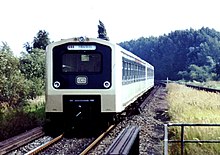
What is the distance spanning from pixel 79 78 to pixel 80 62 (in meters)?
0.51

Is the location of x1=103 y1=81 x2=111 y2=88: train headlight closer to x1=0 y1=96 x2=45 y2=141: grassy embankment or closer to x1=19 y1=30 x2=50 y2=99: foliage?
x1=0 y1=96 x2=45 y2=141: grassy embankment

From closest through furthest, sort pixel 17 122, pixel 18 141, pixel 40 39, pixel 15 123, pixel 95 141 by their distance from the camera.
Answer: pixel 95 141
pixel 18 141
pixel 15 123
pixel 17 122
pixel 40 39

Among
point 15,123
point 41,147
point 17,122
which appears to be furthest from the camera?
point 17,122

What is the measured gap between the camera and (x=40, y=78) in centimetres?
3606

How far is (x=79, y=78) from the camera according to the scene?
15242 millimetres

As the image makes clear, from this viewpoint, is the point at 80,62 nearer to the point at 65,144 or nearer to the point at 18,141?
the point at 65,144

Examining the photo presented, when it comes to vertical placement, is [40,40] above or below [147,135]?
above

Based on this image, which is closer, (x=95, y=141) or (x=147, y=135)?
(x=95, y=141)

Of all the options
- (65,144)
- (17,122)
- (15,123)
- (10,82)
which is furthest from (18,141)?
(10,82)

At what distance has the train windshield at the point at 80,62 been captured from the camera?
1531 cm

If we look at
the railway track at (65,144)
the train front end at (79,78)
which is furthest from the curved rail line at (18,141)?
the train front end at (79,78)

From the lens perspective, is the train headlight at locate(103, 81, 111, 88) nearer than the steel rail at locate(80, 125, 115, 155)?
No

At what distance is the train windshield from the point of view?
15.3 metres

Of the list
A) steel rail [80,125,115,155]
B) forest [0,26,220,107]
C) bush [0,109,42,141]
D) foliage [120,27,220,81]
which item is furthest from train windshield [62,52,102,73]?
foliage [120,27,220,81]
